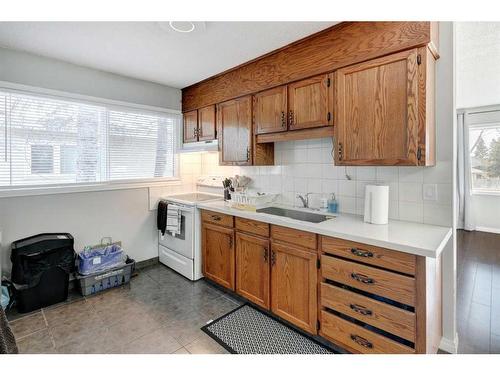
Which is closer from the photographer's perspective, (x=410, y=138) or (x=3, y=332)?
(x=3, y=332)

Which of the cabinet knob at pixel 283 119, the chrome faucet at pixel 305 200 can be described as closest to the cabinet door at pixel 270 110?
the cabinet knob at pixel 283 119

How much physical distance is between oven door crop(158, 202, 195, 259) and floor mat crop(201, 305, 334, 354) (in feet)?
3.10

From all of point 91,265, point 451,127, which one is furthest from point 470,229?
point 91,265

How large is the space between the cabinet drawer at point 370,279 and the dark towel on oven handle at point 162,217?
6.94 feet

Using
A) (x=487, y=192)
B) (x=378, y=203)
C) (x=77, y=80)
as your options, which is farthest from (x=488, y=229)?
(x=77, y=80)

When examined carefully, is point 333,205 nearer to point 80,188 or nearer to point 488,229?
point 80,188

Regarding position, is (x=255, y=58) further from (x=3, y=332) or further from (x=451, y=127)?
(x=3, y=332)

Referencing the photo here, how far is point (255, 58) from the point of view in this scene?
2.51m

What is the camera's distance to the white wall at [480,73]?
2.30m

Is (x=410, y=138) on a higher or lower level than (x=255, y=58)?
lower

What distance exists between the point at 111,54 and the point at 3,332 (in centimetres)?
235

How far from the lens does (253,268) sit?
7.65ft

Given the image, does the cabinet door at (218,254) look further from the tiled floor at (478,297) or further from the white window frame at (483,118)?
the white window frame at (483,118)

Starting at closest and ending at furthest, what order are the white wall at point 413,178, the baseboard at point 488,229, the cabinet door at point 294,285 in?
the white wall at point 413,178 < the cabinet door at point 294,285 < the baseboard at point 488,229
